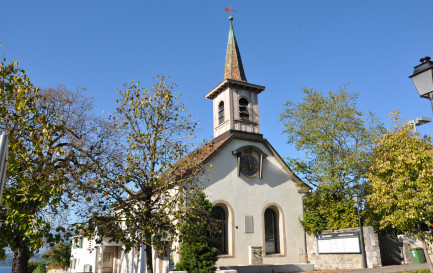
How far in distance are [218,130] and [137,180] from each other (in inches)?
607

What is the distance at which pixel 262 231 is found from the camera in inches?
942

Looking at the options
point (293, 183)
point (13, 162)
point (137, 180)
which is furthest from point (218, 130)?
point (13, 162)

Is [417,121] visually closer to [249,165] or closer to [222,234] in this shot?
[249,165]

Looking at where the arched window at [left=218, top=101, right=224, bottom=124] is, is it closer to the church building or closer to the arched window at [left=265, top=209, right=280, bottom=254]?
the church building

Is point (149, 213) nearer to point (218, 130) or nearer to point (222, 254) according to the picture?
point (222, 254)

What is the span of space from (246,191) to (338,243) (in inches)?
253

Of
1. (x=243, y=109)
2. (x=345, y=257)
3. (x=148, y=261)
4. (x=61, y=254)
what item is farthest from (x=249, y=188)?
(x=61, y=254)

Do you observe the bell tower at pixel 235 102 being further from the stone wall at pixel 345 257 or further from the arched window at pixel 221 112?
the stone wall at pixel 345 257

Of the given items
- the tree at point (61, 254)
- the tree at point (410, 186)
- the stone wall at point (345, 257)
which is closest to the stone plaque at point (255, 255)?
the stone wall at point (345, 257)

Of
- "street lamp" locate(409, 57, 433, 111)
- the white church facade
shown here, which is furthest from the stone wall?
"street lamp" locate(409, 57, 433, 111)

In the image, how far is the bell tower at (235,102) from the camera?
2661 cm

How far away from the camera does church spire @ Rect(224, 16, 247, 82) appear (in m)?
28.6

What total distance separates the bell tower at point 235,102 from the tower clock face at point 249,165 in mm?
2276

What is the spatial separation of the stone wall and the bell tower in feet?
29.2
